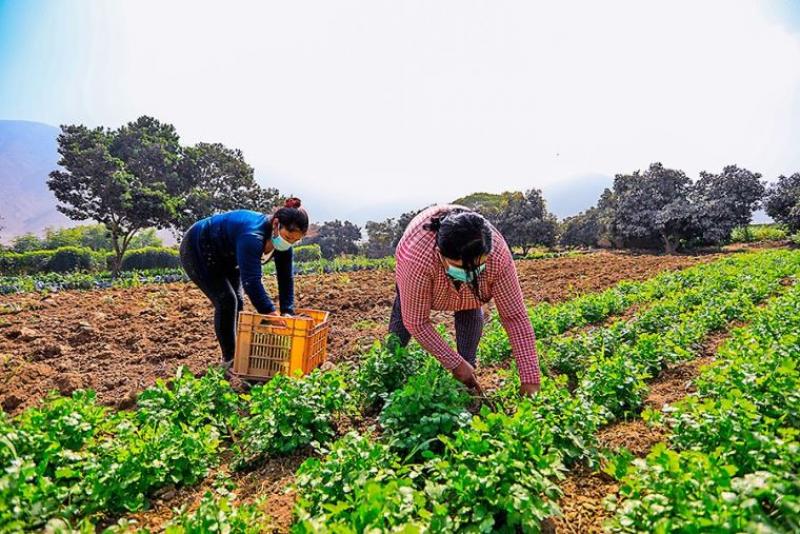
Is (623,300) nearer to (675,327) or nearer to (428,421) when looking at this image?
(675,327)

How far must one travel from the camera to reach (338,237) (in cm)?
4159

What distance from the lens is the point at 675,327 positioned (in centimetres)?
553

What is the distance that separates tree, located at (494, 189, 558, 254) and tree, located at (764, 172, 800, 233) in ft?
39.2

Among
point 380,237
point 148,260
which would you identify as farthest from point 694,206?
point 148,260

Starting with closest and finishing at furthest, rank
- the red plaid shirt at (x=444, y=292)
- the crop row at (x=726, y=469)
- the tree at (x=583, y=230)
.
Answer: the crop row at (x=726, y=469)
the red plaid shirt at (x=444, y=292)
the tree at (x=583, y=230)

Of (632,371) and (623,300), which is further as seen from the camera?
(623,300)

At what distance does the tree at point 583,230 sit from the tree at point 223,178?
76.2ft

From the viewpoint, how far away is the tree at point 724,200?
78.3 feet

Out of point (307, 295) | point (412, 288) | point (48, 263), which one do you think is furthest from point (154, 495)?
point (48, 263)

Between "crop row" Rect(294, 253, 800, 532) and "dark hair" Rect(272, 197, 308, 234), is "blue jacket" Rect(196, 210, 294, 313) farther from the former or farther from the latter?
"crop row" Rect(294, 253, 800, 532)

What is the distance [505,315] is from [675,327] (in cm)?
375

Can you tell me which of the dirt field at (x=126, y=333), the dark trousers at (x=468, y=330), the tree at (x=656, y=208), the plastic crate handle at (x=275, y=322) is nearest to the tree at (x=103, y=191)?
the dirt field at (x=126, y=333)

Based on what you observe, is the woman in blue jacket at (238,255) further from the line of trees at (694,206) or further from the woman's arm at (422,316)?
the line of trees at (694,206)

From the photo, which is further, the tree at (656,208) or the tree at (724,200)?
the tree at (656,208)
